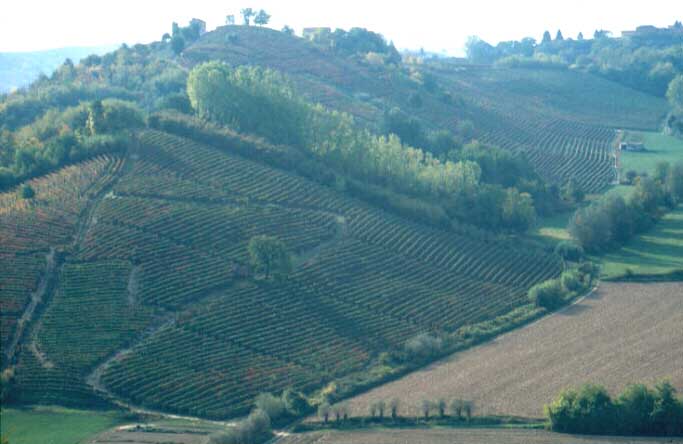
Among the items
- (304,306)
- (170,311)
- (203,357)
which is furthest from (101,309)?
Result: (304,306)

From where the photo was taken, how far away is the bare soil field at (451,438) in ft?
131

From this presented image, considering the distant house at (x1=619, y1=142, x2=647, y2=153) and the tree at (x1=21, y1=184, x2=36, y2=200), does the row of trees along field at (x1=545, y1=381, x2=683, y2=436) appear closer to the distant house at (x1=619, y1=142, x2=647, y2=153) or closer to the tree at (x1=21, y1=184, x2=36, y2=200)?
the tree at (x1=21, y1=184, x2=36, y2=200)

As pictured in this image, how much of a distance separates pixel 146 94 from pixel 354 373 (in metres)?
57.2

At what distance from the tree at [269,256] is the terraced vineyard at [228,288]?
2.64 ft

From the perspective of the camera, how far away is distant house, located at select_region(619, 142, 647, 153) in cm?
10375

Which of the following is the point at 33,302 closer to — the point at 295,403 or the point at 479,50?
the point at 295,403

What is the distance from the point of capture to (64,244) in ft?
182

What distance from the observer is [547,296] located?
2313 inches

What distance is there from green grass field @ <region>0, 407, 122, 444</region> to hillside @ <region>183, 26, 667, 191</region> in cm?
5958

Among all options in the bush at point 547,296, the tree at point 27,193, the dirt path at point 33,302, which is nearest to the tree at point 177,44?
the tree at point 27,193

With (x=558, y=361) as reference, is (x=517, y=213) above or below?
above

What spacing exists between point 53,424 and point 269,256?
18.1 metres

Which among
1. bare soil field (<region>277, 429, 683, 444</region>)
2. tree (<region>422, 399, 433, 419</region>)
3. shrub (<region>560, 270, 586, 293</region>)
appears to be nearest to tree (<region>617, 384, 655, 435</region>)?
bare soil field (<region>277, 429, 683, 444</region>)

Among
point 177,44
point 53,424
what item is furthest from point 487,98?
point 53,424
